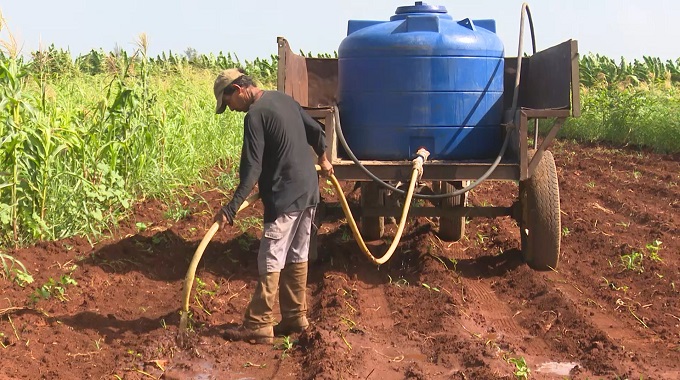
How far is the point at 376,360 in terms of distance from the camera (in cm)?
525

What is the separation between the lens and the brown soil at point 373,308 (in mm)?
5117

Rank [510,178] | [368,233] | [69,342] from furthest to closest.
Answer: [368,233]
[510,178]
[69,342]

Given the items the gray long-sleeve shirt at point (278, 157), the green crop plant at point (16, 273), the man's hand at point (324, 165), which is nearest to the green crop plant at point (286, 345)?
the gray long-sleeve shirt at point (278, 157)

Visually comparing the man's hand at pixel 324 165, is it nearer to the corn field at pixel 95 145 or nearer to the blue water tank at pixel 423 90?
the blue water tank at pixel 423 90

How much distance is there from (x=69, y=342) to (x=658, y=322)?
12.8 feet

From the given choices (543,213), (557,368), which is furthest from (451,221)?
(557,368)

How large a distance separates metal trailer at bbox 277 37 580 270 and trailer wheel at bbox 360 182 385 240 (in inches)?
1.4

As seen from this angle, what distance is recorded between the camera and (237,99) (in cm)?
557

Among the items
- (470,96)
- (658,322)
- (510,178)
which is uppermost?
(470,96)

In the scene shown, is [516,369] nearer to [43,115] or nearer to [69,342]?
[69,342]

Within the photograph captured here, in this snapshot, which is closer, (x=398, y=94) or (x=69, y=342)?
(x=69, y=342)

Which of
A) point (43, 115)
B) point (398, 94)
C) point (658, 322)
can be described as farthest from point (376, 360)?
point (43, 115)

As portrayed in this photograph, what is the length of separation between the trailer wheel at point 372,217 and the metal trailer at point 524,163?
0.04 meters

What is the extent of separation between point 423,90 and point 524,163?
101 cm
